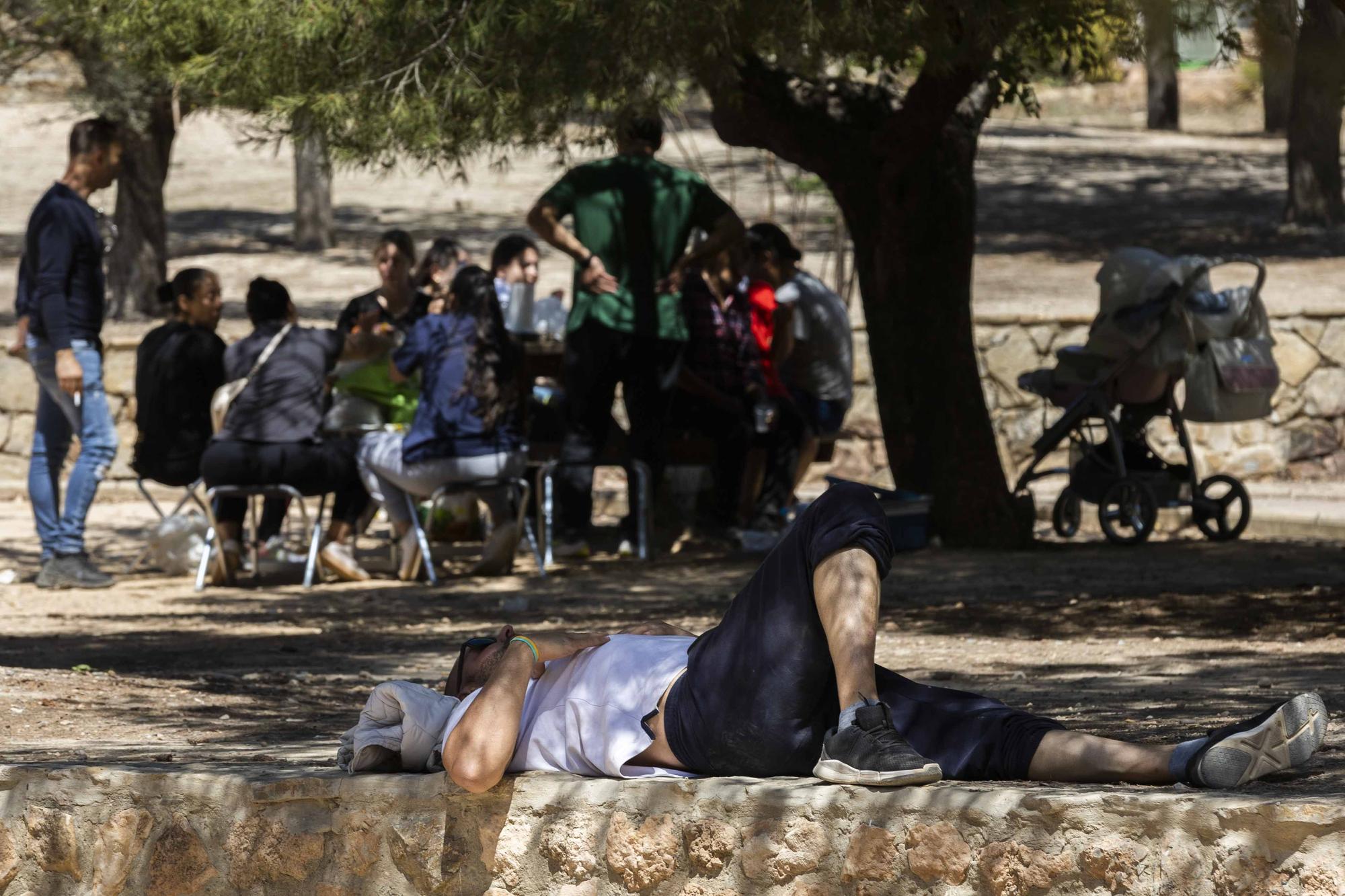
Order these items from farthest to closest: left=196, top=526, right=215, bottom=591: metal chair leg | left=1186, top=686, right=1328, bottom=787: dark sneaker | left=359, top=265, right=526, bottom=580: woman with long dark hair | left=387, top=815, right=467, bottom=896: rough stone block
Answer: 1. left=196, top=526, right=215, bottom=591: metal chair leg
2. left=359, top=265, right=526, bottom=580: woman with long dark hair
3. left=387, top=815, right=467, bottom=896: rough stone block
4. left=1186, top=686, right=1328, bottom=787: dark sneaker

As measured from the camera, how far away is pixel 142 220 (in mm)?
16469

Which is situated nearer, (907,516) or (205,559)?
(205,559)

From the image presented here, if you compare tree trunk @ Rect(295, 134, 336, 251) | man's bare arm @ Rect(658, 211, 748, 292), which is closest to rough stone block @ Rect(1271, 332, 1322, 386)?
man's bare arm @ Rect(658, 211, 748, 292)

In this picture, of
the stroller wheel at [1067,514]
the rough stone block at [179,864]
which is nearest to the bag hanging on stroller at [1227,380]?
the stroller wheel at [1067,514]

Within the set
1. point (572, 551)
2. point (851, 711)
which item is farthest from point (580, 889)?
point (572, 551)

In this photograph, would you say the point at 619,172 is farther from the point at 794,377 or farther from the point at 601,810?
the point at 601,810

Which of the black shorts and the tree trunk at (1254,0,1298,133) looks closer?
the black shorts

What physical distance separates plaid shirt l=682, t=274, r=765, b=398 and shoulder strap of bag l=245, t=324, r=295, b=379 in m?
2.11

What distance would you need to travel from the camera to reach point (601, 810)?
3.67 metres

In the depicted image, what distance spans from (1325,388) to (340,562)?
742 centimetres

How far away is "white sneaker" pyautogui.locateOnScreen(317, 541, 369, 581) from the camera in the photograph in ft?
28.7

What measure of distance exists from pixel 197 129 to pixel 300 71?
2297 centimetres

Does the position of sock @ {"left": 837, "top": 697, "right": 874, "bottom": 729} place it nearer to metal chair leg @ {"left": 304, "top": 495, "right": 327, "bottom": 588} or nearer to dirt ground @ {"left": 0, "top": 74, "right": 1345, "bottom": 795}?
dirt ground @ {"left": 0, "top": 74, "right": 1345, "bottom": 795}

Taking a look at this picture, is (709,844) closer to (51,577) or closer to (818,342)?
(51,577)
